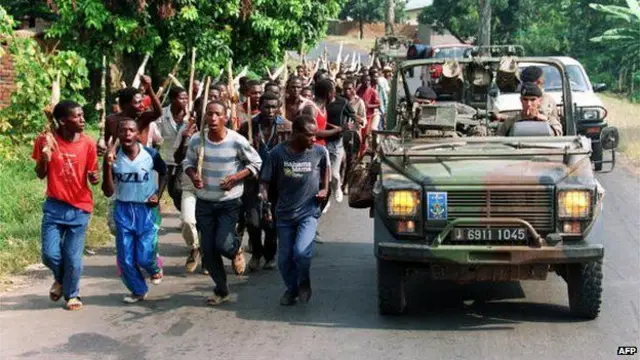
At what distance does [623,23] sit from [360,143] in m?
23.2

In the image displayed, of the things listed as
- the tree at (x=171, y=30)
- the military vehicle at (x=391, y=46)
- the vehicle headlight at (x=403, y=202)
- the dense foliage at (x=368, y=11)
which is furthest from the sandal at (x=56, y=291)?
the dense foliage at (x=368, y=11)

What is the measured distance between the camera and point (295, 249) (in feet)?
24.1

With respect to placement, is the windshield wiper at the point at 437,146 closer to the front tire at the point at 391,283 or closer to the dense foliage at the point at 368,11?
the front tire at the point at 391,283

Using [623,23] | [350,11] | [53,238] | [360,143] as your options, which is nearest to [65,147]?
[53,238]

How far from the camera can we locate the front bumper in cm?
646

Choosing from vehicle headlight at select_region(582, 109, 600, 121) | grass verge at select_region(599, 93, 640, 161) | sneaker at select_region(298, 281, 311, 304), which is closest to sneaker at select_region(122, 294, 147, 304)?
sneaker at select_region(298, 281, 311, 304)

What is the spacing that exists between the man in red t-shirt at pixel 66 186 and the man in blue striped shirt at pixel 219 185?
784mm

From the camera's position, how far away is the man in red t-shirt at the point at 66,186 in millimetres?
7145

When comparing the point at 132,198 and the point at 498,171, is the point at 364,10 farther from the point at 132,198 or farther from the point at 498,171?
the point at 498,171

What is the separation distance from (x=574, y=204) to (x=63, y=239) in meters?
3.68

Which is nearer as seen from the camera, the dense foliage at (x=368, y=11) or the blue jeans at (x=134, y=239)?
the blue jeans at (x=134, y=239)

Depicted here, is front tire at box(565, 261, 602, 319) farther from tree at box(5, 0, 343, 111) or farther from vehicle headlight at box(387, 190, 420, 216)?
tree at box(5, 0, 343, 111)

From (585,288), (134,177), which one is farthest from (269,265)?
(585,288)

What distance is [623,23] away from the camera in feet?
107
